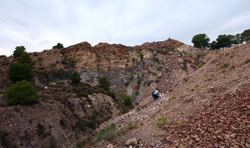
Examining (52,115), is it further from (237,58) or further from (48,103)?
(237,58)

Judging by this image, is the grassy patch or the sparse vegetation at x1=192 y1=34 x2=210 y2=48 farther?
the sparse vegetation at x1=192 y1=34 x2=210 y2=48

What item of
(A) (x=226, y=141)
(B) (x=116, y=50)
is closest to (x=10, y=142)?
(A) (x=226, y=141)

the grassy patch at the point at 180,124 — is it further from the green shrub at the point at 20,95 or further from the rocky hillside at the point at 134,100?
the green shrub at the point at 20,95

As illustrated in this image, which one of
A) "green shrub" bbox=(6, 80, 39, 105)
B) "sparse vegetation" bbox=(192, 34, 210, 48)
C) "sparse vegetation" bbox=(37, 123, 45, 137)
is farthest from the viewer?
"sparse vegetation" bbox=(192, 34, 210, 48)

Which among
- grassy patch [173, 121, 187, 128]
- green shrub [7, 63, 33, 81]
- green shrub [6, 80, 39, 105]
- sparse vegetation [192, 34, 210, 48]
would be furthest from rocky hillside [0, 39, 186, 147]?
sparse vegetation [192, 34, 210, 48]

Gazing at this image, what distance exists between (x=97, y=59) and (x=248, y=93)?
28.6m

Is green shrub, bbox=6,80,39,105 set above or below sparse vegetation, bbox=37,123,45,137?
above

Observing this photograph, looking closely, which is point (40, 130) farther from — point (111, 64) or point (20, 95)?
point (111, 64)

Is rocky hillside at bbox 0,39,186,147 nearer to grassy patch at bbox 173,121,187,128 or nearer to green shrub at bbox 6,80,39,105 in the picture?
green shrub at bbox 6,80,39,105

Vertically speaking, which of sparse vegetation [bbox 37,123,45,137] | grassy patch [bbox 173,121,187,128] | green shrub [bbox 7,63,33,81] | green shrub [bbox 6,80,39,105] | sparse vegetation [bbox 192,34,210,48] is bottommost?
sparse vegetation [bbox 37,123,45,137]

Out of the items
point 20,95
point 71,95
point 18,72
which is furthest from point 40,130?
point 18,72

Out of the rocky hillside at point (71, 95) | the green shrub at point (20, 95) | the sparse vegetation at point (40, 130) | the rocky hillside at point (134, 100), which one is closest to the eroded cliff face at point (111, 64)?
the rocky hillside at point (71, 95)

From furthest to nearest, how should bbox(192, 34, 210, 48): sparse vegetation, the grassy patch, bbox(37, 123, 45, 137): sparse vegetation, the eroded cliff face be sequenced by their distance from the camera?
bbox(192, 34, 210, 48): sparse vegetation < the eroded cliff face < bbox(37, 123, 45, 137): sparse vegetation < the grassy patch

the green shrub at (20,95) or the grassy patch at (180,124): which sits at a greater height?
the green shrub at (20,95)
